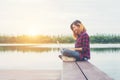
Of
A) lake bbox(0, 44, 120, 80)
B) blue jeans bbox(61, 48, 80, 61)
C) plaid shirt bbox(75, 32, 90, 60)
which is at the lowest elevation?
lake bbox(0, 44, 120, 80)

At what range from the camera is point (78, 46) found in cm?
738

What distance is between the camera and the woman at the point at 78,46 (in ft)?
23.6

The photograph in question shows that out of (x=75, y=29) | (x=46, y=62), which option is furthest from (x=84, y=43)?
(x=46, y=62)

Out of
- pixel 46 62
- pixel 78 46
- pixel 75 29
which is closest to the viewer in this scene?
pixel 75 29

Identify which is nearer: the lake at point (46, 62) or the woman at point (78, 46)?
the woman at point (78, 46)

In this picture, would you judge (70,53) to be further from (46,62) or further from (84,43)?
(46,62)

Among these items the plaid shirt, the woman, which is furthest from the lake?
the plaid shirt

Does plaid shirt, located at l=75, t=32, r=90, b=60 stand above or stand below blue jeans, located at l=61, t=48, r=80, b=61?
above

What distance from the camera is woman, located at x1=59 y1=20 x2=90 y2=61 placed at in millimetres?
7195

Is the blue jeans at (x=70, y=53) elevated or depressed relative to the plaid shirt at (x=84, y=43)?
depressed

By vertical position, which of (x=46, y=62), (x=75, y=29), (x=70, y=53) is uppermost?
(x=75, y=29)

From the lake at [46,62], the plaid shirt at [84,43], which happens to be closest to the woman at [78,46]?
the plaid shirt at [84,43]

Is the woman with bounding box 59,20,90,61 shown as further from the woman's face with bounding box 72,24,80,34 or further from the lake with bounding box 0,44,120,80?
the lake with bounding box 0,44,120,80

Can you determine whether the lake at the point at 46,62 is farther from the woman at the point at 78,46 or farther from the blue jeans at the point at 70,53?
the woman at the point at 78,46
